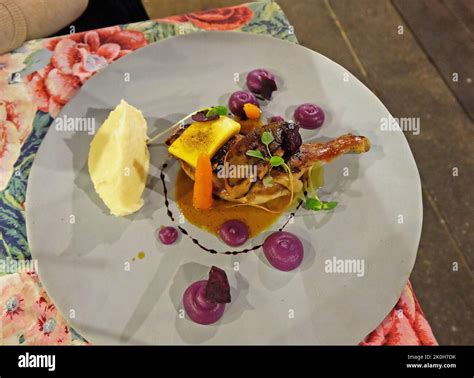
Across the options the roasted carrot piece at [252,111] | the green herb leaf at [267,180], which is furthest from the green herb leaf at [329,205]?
the roasted carrot piece at [252,111]

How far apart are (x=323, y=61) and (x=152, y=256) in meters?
1.11

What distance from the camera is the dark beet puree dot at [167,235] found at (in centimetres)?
169

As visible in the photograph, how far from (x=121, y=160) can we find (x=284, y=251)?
678mm

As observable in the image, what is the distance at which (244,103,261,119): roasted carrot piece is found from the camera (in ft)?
6.28

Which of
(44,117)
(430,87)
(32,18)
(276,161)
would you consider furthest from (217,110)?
(430,87)

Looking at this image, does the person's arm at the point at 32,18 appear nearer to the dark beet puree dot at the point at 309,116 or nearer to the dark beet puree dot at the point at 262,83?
the dark beet puree dot at the point at 262,83

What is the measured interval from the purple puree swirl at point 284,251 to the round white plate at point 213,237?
0.09 ft

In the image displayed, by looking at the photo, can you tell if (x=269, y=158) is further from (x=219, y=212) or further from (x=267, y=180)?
(x=219, y=212)

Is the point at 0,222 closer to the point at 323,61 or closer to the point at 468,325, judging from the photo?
the point at 323,61

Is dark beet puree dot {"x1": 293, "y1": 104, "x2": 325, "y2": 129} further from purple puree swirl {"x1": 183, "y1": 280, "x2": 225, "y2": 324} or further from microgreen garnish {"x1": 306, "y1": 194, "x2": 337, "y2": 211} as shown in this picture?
purple puree swirl {"x1": 183, "y1": 280, "x2": 225, "y2": 324}

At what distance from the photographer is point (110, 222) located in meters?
1.73

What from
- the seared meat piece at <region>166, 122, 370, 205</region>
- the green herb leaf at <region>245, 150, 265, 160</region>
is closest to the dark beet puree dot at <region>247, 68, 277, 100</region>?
the seared meat piece at <region>166, 122, 370, 205</region>

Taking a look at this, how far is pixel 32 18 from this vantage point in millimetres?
2104
